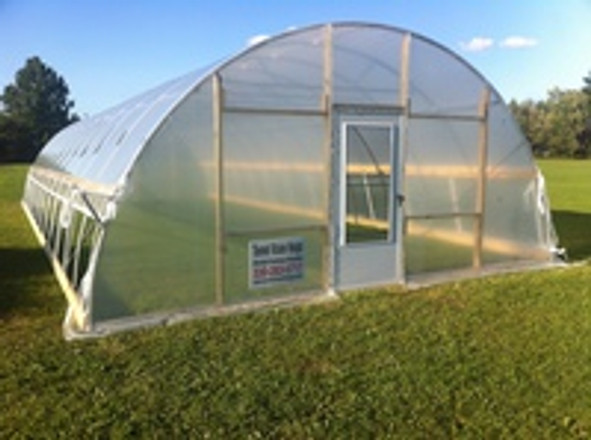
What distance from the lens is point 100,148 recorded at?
8680mm

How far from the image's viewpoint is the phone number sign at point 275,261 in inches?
257

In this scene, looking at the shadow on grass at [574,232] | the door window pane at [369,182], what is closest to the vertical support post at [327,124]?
the door window pane at [369,182]

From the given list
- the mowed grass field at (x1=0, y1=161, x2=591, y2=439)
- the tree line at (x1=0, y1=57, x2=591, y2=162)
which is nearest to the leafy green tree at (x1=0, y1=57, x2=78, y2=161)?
the tree line at (x1=0, y1=57, x2=591, y2=162)

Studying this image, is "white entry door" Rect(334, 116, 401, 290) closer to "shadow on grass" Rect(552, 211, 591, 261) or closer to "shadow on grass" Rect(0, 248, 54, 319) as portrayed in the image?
"shadow on grass" Rect(0, 248, 54, 319)

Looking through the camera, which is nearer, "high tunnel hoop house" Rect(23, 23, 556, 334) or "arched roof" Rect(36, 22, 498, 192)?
"high tunnel hoop house" Rect(23, 23, 556, 334)

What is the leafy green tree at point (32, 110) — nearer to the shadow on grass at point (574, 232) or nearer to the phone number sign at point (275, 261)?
the shadow on grass at point (574, 232)

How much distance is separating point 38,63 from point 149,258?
84.6m

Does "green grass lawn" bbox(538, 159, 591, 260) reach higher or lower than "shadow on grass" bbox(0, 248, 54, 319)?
higher

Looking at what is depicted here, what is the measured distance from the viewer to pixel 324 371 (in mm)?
4859

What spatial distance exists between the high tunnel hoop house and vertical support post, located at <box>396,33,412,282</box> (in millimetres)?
18

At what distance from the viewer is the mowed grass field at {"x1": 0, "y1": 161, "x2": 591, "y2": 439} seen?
13.1 ft

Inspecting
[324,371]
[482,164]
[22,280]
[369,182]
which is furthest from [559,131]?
[324,371]

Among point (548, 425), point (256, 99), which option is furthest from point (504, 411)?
point (256, 99)

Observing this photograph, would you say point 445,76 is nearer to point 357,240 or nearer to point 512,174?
point 512,174
